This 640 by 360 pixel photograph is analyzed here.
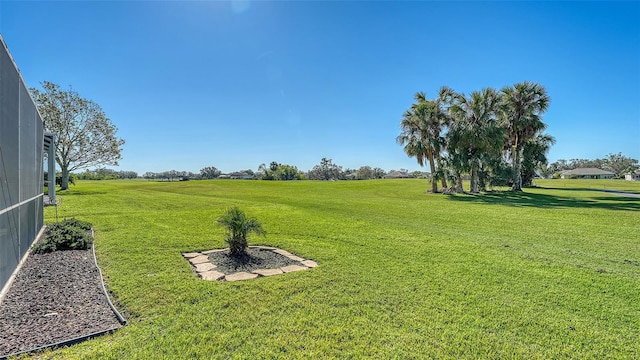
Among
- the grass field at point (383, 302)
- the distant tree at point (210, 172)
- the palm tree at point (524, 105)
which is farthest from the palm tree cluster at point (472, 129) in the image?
the distant tree at point (210, 172)

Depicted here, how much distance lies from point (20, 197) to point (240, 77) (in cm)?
1372

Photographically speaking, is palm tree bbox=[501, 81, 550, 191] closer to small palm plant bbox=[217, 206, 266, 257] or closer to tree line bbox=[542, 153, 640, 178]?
small palm plant bbox=[217, 206, 266, 257]

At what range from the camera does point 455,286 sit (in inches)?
152

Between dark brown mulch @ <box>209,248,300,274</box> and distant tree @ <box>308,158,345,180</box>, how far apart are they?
7385cm

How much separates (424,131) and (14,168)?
2325cm

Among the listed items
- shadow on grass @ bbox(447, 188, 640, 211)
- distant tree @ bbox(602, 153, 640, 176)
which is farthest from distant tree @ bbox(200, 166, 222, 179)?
distant tree @ bbox(602, 153, 640, 176)

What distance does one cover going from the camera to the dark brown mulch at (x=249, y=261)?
452 cm

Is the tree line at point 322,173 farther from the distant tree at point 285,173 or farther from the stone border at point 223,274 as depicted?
the stone border at point 223,274

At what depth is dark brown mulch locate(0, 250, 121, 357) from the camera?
2.52 metres

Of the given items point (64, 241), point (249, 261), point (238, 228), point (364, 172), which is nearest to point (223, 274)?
point (249, 261)

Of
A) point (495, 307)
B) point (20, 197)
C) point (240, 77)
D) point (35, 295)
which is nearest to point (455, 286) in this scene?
point (495, 307)

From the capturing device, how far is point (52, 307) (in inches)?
122

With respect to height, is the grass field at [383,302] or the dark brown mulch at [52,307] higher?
the dark brown mulch at [52,307]

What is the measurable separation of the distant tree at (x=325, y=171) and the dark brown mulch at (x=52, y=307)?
2959 inches
